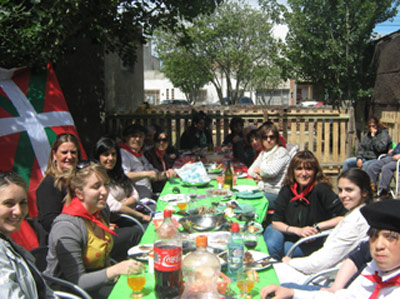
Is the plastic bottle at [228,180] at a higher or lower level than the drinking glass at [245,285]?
higher

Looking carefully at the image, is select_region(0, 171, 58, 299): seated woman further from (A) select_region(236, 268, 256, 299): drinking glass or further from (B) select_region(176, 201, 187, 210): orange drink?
(B) select_region(176, 201, 187, 210): orange drink

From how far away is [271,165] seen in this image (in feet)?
15.9

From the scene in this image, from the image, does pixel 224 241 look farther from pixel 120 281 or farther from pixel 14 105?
pixel 14 105

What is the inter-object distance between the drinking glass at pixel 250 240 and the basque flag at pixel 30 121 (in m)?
2.80

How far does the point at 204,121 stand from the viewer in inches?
322

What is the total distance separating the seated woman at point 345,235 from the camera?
2754 mm

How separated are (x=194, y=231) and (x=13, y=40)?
365cm

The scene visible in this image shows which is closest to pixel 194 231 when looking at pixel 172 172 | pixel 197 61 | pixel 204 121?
pixel 172 172

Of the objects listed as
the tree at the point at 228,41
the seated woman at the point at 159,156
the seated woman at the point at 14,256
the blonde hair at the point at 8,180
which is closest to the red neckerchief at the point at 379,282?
the seated woman at the point at 14,256

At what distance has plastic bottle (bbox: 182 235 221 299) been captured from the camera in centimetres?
190

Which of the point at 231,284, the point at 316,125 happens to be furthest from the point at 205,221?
the point at 316,125

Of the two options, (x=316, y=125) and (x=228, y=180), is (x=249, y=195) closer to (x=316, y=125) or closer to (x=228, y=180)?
(x=228, y=180)

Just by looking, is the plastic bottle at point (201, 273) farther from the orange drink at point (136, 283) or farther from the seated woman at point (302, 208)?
the seated woman at point (302, 208)

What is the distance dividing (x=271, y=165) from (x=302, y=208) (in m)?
1.32
